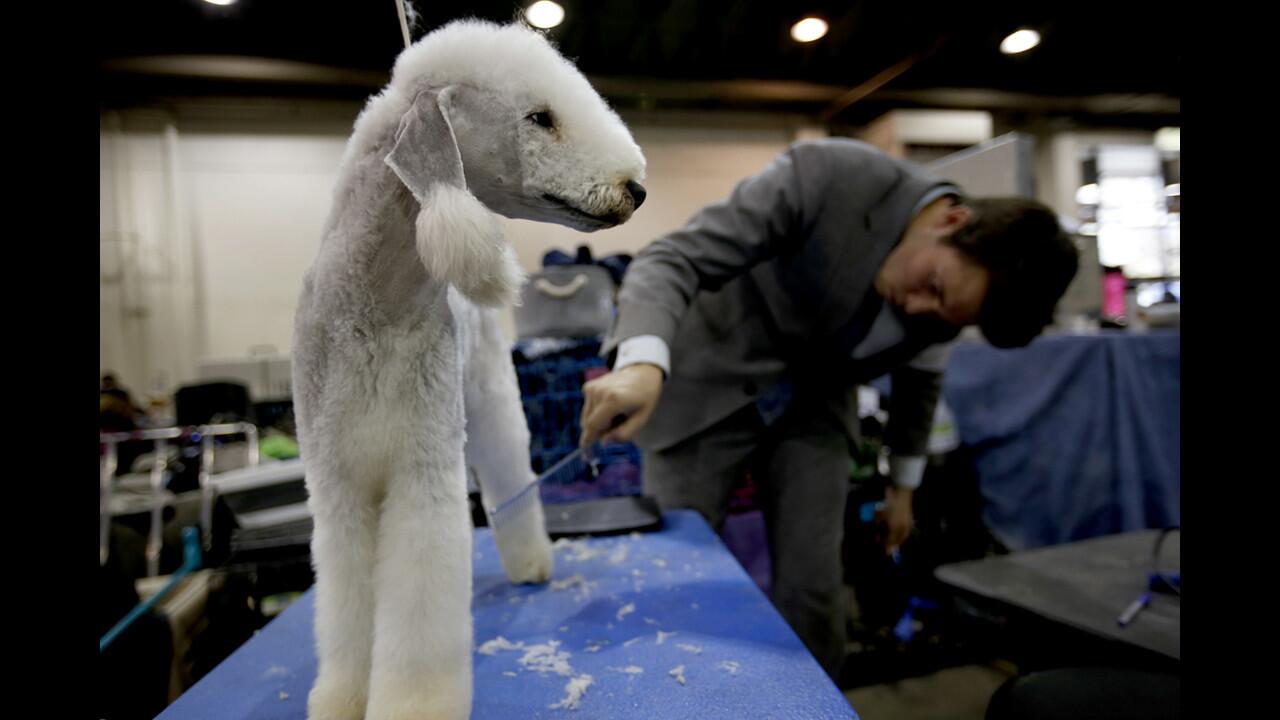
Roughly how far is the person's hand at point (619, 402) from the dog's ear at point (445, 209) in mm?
260

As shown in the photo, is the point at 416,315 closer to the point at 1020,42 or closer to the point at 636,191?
the point at 636,191

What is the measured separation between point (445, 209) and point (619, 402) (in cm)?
33

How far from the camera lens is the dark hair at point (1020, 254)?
0.80 m

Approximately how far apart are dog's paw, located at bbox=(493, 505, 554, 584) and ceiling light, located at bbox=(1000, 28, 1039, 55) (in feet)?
6.46

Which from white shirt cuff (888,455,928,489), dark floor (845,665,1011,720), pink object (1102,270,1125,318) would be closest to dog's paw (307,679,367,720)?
white shirt cuff (888,455,928,489)

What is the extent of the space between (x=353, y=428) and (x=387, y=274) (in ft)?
0.40

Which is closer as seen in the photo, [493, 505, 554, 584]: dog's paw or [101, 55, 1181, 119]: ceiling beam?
[101, 55, 1181, 119]: ceiling beam

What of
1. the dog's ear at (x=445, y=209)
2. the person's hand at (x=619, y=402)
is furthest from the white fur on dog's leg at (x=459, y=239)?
the person's hand at (x=619, y=402)

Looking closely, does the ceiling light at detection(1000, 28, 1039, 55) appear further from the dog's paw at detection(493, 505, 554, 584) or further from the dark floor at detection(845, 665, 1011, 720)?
the dog's paw at detection(493, 505, 554, 584)

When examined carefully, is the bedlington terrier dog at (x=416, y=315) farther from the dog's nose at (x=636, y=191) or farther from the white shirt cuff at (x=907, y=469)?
the white shirt cuff at (x=907, y=469)

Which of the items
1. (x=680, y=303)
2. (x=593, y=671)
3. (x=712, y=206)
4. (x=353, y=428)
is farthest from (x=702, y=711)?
(x=712, y=206)

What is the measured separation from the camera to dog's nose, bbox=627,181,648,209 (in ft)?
1.35

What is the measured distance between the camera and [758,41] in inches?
31.2

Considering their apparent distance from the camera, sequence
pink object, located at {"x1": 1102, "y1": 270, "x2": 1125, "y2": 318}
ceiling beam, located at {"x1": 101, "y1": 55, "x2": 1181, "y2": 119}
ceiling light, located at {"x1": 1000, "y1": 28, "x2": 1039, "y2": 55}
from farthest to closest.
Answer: pink object, located at {"x1": 1102, "y1": 270, "x2": 1125, "y2": 318}, ceiling light, located at {"x1": 1000, "y1": 28, "x2": 1039, "y2": 55}, ceiling beam, located at {"x1": 101, "y1": 55, "x2": 1181, "y2": 119}
